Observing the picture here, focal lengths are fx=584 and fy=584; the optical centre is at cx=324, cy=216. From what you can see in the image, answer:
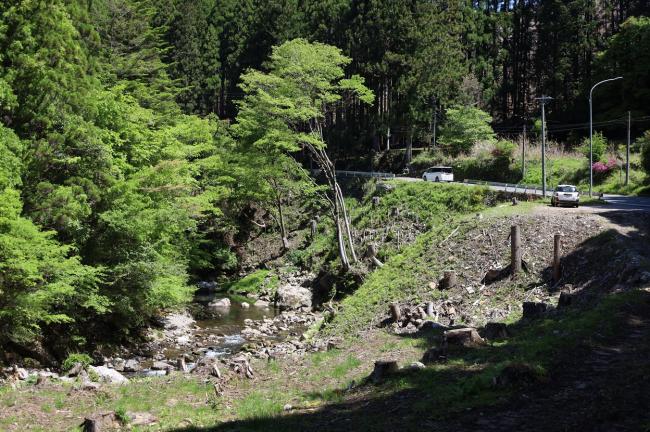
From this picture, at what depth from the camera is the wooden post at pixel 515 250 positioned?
20156mm

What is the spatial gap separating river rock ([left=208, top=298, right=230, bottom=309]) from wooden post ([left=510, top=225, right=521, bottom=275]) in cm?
1604

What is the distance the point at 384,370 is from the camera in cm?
1116

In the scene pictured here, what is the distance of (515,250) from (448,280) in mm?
2717

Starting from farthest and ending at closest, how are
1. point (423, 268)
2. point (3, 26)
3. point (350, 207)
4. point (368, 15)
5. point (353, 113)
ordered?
1. point (353, 113)
2. point (368, 15)
3. point (350, 207)
4. point (423, 268)
5. point (3, 26)

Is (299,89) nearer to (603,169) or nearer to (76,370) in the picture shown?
(76,370)

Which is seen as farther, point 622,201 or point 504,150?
point 504,150

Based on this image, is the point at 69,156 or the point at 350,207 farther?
the point at 350,207

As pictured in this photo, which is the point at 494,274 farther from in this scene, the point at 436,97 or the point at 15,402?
the point at 436,97

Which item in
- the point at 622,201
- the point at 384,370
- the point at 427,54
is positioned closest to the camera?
the point at 384,370

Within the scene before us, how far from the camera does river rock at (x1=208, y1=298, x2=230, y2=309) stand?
30.8 m

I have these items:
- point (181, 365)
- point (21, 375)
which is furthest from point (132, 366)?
point (21, 375)

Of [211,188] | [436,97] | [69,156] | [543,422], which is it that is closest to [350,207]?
[211,188]

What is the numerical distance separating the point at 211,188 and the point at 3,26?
17.2 meters

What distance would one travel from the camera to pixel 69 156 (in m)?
20.0
